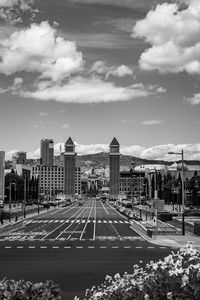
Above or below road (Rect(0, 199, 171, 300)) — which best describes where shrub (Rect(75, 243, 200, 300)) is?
above

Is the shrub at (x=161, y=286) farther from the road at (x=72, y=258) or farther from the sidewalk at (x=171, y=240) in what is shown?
the sidewalk at (x=171, y=240)

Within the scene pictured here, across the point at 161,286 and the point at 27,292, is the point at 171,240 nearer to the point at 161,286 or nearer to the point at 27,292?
the point at 161,286

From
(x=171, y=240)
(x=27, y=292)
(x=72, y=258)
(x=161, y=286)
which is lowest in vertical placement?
(x=171, y=240)

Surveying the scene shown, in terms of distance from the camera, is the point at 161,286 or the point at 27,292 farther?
the point at 27,292

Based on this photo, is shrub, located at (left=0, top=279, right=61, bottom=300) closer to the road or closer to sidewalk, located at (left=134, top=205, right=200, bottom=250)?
the road

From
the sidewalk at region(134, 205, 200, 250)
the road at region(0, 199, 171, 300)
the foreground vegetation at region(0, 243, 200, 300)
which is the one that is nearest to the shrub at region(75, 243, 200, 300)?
the foreground vegetation at region(0, 243, 200, 300)

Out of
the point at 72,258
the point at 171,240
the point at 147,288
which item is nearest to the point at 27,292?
the point at 147,288

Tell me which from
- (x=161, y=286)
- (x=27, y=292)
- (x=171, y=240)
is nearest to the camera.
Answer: (x=161, y=286)

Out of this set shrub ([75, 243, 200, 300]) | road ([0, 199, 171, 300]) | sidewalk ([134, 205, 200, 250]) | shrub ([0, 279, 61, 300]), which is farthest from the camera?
sidewalk ([134, 205, 200, 250])

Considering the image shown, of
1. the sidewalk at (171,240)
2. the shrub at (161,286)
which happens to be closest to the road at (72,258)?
the sidewalk at (171,240)

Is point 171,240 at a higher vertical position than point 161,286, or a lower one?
lower

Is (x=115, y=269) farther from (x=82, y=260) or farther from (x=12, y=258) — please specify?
(x=12, y=258)

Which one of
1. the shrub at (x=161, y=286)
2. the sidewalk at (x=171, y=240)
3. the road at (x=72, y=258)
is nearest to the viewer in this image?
the shrub at (x=161, y=286)

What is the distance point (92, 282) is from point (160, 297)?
1521cm
